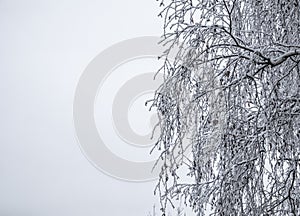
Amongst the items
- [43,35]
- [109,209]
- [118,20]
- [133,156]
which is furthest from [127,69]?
[43,35]

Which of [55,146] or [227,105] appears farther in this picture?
[55,146]

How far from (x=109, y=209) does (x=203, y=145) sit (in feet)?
185

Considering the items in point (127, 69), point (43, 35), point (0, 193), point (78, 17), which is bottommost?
point (0, 193)

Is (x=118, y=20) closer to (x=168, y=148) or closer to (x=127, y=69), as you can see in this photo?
(x=127, y=69)

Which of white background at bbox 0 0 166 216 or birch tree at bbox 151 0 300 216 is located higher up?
white background at bbox 0 0 166 216

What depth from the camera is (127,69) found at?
74000mm

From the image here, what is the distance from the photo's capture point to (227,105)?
2.54 meters

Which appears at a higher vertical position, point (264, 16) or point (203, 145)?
point (264, 16)

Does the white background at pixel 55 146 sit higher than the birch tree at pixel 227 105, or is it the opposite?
the white background at pixel 55 146

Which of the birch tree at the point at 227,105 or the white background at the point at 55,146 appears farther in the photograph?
the white background at the point at 55,146

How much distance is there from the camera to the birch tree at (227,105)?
254 cm

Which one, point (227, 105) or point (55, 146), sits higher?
point (55, 146)

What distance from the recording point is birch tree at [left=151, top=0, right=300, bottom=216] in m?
2.54

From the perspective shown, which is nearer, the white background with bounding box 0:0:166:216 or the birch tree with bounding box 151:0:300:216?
the birch tree with bounding box 151:0:300:216
